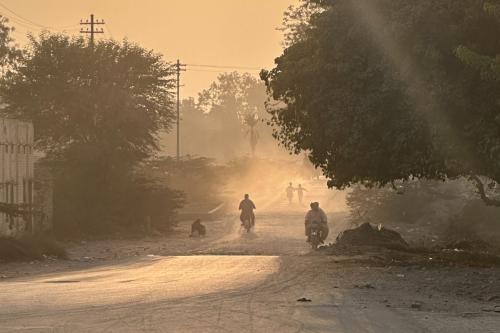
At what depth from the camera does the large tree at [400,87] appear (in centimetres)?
2178

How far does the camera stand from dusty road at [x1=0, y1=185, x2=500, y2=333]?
1293 cm

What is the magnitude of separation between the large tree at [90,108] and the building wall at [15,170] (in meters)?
7.65

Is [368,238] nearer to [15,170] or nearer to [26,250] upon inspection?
[26,250]

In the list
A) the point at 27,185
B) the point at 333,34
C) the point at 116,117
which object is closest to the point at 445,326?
the point at 333,34

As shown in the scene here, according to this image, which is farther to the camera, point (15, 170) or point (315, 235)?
point (15, 170)

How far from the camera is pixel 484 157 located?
22.3 metres

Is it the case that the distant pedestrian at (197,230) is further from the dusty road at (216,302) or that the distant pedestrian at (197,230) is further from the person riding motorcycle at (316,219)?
the dusty road at (216,302)

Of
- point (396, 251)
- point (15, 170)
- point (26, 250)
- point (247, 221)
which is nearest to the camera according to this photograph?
point (396, 251)

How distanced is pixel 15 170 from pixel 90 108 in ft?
41.8

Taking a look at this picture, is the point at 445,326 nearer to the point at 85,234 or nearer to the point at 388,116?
the point at 388,116

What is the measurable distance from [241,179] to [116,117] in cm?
7718

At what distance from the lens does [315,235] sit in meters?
34.3

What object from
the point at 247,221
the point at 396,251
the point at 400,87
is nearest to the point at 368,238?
the point at 396,251

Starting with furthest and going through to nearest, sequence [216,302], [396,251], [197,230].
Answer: [197,230], [396,251], [216,302]
